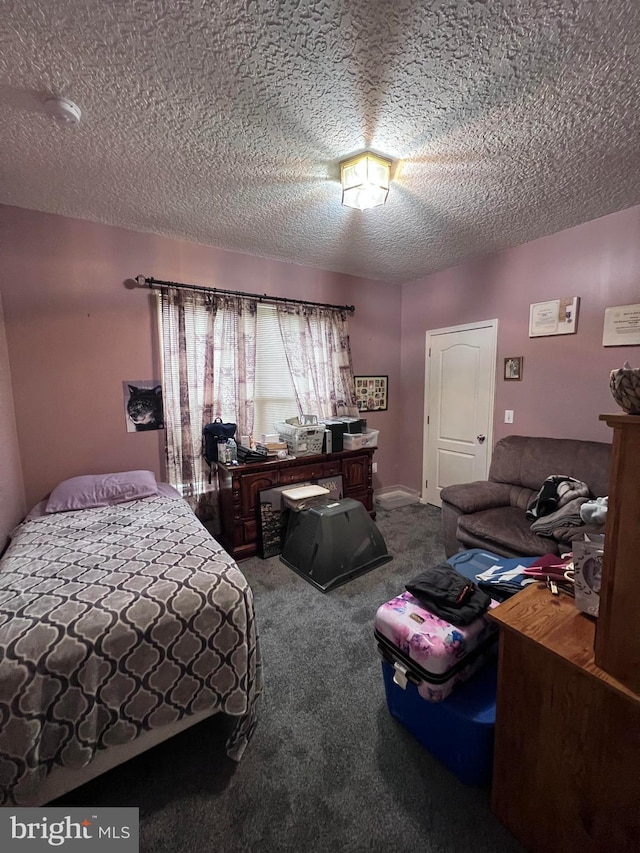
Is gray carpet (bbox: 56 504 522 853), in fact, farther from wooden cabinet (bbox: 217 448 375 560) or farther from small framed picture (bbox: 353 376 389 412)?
small framed picture (bbox: 353 376 389 412)

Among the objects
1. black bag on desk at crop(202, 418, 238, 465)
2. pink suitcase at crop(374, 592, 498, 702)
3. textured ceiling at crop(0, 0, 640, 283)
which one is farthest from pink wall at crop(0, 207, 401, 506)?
pink suitcase at crop(374, 592, 498, 702)

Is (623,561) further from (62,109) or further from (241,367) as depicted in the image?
(241,367)

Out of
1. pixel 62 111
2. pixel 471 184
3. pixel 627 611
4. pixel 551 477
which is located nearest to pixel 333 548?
pixel 551 477

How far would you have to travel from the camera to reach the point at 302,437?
3346 mm

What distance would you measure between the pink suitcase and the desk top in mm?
273

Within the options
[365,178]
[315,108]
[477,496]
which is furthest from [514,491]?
[315,108]

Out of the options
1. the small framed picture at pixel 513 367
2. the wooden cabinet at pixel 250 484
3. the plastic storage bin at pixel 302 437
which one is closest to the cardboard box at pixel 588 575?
the wooden cabinet at pixel 250 484

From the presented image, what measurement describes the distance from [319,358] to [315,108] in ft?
7.74

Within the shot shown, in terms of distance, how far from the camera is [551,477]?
2.66 metres

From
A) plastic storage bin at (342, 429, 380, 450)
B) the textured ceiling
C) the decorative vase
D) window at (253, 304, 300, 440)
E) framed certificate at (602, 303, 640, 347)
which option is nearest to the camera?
the decorative vase

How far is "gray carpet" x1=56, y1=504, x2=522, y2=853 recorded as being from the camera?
1.18 m

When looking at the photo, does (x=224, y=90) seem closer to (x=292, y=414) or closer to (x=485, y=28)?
(x=485, y=28)

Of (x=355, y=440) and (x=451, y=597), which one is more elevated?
(x=355, y=440)

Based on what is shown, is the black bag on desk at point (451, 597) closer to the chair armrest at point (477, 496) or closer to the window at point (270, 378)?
the chair armrest at point (477, 496)
